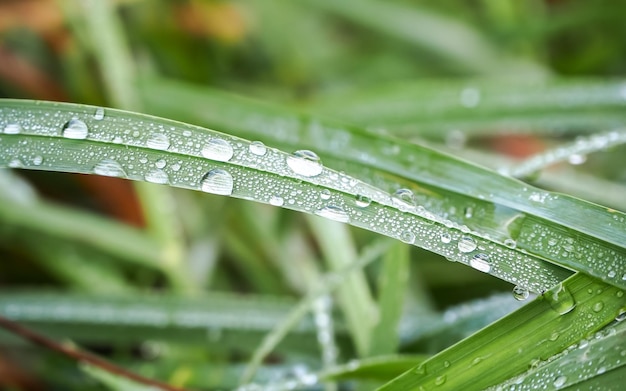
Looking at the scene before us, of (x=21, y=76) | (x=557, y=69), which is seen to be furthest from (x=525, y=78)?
(x=21, y=76)

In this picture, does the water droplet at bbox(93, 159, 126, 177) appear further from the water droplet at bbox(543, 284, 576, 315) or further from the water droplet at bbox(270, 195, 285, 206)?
the water droplet at bbox(543, 284, 576, 315)

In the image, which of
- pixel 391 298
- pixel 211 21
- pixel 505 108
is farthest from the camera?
pixel 211 21

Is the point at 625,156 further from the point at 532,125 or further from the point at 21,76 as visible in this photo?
the point at 21,76

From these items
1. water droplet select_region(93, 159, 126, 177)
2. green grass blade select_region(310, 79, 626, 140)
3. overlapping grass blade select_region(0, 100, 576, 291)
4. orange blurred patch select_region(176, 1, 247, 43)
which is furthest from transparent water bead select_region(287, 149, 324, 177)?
orange blurred patch select_region(176, 1, 247, 43)

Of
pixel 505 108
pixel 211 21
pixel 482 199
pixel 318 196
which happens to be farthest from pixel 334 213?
pixel 211 21

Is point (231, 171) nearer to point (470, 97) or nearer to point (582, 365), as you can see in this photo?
point (582, 365)
